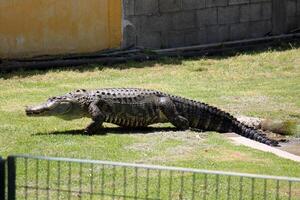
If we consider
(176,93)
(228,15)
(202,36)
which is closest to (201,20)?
(202,36)

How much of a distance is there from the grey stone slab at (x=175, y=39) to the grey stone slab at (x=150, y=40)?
25cm

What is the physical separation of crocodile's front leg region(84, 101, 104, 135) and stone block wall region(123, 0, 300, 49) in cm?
654

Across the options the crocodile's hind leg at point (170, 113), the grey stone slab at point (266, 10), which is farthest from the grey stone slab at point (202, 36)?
the crocodile's hind leg at point (170, 113)

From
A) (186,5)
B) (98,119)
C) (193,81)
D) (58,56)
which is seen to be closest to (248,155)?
(98,119)

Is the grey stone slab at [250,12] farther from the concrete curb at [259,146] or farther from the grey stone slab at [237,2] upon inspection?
the concrete curb at [259,146]

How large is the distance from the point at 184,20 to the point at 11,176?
12.1m

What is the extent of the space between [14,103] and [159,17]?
5391mm

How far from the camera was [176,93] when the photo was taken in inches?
541

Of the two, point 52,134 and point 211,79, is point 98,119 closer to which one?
point 52,134

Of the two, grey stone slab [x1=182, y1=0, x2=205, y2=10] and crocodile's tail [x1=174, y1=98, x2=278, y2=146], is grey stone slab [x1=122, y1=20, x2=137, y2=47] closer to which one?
grey stone slab [x1=182, y1=0, x2=205, y2=10]

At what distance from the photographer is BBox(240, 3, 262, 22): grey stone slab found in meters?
18.4

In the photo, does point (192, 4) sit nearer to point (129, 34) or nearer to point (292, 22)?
point (129, 34)

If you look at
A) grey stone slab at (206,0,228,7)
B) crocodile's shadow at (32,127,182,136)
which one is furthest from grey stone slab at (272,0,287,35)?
crocodile's shadow at (32,127,182,136)

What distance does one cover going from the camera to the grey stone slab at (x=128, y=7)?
16750 mm
